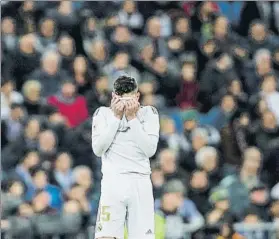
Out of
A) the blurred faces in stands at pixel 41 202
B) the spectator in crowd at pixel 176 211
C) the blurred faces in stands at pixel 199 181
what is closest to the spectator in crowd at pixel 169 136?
the blurred faces in stands at pixel 199 181

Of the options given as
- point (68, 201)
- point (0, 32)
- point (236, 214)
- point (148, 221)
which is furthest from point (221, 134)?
point (148, 221)

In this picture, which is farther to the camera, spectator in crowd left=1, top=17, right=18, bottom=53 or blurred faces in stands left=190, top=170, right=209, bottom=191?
spectator in crowd left=1, top=17, right=18, bottom=53

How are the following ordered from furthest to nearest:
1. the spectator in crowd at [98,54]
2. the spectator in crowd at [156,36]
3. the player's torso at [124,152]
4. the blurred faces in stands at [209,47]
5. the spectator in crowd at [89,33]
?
the blurred faces in stands at [209,47], the spectator in crowd at [156,36], the spectator in crowd at [89,33], the spectator in crowd at [98,54], the player's torso at [124,152]

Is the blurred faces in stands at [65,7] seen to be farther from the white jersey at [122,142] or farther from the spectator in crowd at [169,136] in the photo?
the white jersey at [122,142]

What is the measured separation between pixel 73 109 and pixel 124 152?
19.9ft

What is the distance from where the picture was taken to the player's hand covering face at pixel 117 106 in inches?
301

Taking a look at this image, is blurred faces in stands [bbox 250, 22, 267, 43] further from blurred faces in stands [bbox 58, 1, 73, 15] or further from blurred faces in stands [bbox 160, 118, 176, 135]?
blurred faces in stands [bbox 58, 1, 73, 15]

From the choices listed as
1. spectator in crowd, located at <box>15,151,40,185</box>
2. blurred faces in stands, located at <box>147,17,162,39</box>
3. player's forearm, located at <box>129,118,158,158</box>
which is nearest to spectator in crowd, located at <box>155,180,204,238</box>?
spectator in crowd, located at <box>15,151,40,185</box>

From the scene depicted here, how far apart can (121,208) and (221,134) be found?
630cm

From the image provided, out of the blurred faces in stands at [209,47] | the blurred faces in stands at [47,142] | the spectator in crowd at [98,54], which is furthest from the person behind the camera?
the blurred faces in stands at [209,47]

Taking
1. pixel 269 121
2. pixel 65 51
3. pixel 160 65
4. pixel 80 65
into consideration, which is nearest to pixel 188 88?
pixel 160 65

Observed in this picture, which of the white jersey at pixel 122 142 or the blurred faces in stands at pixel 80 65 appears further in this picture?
the blurred faces in stands at pixel 80 65

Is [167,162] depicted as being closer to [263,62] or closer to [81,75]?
[81,75]

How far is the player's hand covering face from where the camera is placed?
7637 millimetres
